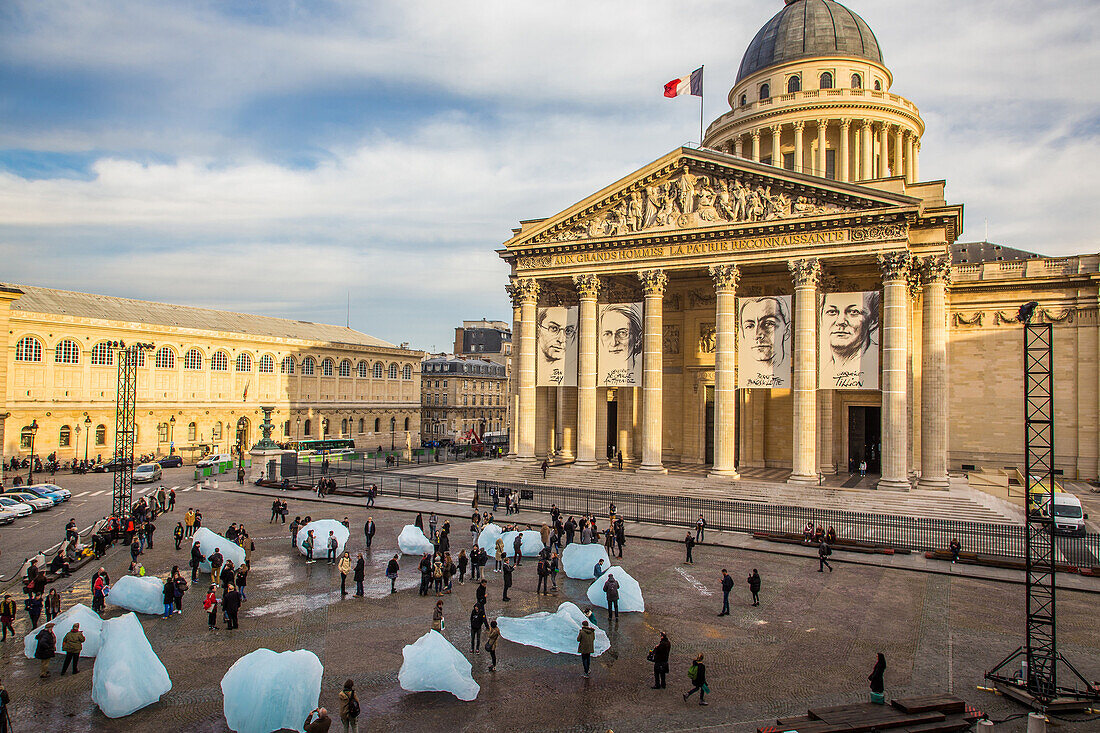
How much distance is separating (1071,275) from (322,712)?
2095 inches

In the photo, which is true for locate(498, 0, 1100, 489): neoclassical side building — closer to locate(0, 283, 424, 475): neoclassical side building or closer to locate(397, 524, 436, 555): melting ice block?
locate(397, 524, 436, 555): melting ice block

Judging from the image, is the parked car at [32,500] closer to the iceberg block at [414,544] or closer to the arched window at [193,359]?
the iceberg block at [414,544]

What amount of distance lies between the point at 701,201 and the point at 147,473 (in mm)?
41292

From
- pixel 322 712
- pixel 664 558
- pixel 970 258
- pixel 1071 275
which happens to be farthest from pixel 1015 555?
pixel 970 258

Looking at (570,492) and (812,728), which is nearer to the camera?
(812,728)

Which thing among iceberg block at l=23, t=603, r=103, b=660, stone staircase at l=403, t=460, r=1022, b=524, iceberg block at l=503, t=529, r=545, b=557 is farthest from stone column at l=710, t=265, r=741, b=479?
iceberg block at l=23, t=603, r=103, b=660

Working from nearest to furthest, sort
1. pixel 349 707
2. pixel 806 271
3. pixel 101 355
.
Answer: pixel 349 707 < pixel 806 271 < pixel 101 355

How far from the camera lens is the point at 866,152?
53.9 meters

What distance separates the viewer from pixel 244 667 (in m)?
11.8

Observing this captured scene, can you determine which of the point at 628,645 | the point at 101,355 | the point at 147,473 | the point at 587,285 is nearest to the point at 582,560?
the point at 628,645

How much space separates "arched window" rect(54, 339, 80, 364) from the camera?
5556cm

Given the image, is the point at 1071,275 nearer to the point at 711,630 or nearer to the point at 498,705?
the point at 711,630

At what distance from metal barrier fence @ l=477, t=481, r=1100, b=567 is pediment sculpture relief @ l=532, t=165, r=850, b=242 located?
52.7ft

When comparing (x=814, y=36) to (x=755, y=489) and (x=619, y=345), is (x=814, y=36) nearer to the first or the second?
(x=619, y=345)
